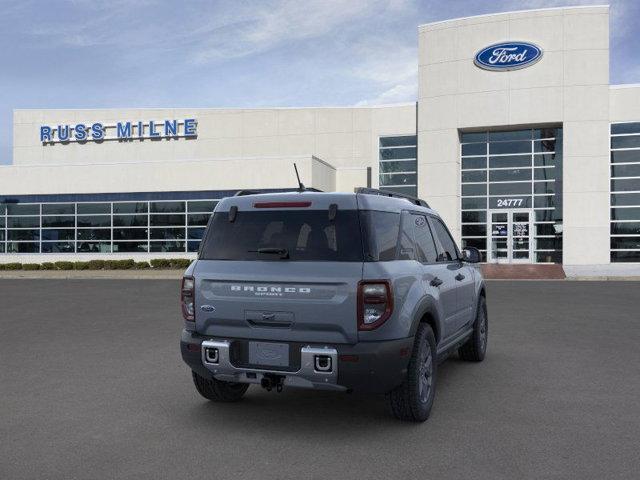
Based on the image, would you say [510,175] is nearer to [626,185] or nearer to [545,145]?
[545,145]

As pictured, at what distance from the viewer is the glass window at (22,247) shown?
35281 mm

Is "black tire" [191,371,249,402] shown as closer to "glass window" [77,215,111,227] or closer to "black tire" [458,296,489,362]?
"black tire" [458,296,489,362]

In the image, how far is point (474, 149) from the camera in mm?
31500

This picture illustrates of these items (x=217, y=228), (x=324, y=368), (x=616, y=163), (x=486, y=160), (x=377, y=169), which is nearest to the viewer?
(x=324, y=368)

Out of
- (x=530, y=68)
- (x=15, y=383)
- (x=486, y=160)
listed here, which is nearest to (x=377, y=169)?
(x=486, y=160)

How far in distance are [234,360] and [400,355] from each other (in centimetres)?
128

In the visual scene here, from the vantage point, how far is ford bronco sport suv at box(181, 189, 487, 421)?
4.71 meters

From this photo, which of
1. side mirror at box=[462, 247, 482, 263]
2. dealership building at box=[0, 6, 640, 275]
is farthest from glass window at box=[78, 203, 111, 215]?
side mirror at box=[462, 247, 482, 263]

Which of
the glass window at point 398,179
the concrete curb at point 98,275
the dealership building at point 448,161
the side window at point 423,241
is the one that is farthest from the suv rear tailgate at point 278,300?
the glass window at point 398,179

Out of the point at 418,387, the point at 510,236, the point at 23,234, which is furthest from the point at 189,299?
the point at 23,234

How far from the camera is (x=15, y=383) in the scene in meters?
6.74

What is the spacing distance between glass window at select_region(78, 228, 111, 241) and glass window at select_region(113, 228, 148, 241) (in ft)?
1.48

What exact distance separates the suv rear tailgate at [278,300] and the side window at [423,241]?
1163 millimetres

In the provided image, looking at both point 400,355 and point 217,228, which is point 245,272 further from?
point 400,355
